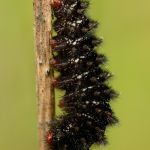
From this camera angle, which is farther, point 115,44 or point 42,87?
point 115,44

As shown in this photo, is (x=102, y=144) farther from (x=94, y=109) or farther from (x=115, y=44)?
(x=115, y=44)

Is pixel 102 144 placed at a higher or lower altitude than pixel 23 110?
lower

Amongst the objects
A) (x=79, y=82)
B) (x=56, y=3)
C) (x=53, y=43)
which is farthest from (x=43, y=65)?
(x=56, y=3)

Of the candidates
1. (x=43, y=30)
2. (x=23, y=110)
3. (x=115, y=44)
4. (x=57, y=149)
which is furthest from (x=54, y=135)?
(x=115, y=44)

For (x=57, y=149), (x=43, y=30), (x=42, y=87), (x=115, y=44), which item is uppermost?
(x=115, y=44)

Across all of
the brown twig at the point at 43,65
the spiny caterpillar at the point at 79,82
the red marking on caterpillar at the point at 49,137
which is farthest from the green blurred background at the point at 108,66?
the red marking on caterpillar at the point at 49,137

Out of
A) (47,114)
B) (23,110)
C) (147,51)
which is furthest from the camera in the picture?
(147,51)
